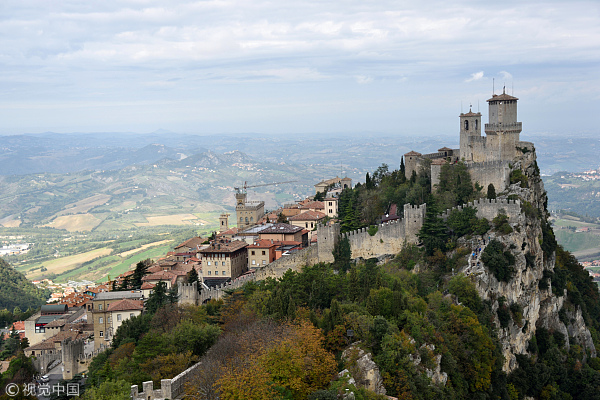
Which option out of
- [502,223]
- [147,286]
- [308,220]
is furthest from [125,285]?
[502,223]

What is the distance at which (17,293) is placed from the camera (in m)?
115

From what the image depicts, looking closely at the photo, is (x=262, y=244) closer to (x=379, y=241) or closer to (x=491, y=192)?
(x=379, y=241)

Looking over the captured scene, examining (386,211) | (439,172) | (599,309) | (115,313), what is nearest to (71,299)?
(115,313)

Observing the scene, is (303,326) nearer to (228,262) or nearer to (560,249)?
(228,262)

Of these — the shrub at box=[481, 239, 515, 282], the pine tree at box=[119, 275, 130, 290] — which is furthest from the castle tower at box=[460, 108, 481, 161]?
the pine tree at box=[119, 275, 130, 290]

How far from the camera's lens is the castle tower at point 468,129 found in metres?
57.0

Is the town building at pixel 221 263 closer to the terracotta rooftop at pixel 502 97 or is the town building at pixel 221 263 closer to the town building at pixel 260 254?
the town building at pixel 260 254

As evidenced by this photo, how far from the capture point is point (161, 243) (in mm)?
196500

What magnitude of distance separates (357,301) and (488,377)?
1019 cm

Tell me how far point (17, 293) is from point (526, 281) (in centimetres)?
9354

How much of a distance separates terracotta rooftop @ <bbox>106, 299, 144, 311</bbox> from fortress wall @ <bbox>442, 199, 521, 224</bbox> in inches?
1079

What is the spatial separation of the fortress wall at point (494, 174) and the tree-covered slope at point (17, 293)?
264 feet

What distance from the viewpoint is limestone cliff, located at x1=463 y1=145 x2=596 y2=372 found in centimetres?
4781

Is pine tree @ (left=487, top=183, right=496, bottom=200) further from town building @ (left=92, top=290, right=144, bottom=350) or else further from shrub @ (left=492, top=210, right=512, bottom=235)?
town building @ (left=92, top=290, right=144, bottom=350)
